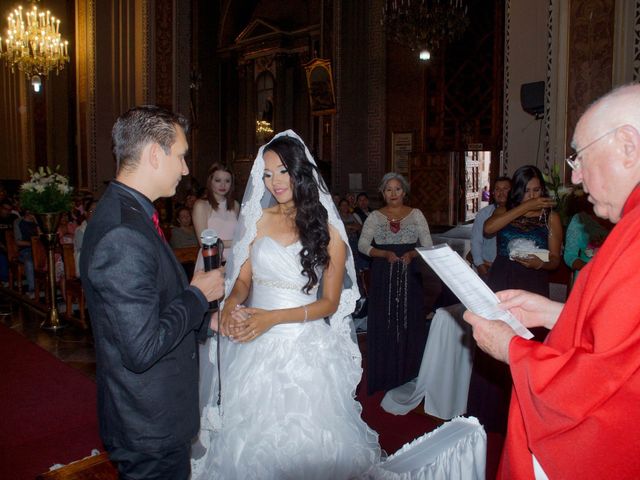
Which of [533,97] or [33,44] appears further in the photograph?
[33,44]

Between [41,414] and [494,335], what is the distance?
3820 mm

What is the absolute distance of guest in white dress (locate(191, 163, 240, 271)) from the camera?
4.72m

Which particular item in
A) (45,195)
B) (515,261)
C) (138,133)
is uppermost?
(138,133)

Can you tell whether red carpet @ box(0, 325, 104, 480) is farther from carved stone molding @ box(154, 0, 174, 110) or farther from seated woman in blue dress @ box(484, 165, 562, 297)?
carved stone molding @ box(154, 0, 174, 110)

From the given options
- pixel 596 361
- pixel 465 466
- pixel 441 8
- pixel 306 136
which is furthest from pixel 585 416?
pixel 306 136

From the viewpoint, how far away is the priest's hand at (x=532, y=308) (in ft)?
5.90

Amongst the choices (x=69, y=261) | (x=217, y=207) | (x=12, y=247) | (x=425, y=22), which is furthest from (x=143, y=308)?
(x=425, y=22)

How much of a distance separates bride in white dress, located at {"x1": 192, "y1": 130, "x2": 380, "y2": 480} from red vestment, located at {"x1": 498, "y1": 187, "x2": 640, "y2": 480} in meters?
1.19

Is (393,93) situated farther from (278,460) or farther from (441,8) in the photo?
(278,460)

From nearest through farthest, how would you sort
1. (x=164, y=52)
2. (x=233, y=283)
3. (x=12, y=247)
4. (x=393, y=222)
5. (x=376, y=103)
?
(x=233, y=283)
(x=393, y=222)
(x=12, y=247)
(x=164, y=52)
(x=376, y=103)

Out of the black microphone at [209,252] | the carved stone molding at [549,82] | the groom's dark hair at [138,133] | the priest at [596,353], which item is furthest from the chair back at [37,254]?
the priest at [596,353]

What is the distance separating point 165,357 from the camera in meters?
1.71

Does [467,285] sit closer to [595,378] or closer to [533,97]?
[595,378]

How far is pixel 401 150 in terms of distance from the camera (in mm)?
13586
